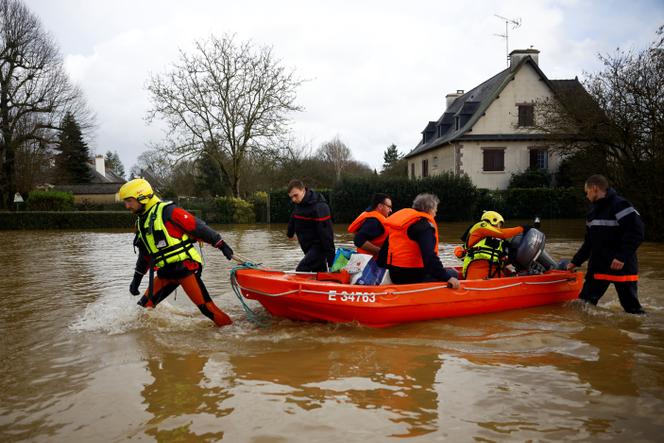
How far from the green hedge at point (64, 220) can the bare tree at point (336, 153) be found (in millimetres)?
35135

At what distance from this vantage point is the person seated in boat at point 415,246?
597 centimetres

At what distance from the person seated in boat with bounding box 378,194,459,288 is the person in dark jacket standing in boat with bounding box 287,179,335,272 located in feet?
3.18

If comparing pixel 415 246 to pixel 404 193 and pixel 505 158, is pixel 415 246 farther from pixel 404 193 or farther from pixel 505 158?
pixel 505 158

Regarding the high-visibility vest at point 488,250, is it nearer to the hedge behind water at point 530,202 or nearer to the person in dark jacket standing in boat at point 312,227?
the person in dark jacket standing in boat at point 312,227

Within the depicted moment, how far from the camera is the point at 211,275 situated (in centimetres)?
1079

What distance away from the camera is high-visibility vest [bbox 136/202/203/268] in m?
5.65

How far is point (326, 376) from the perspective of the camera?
4.80 meters

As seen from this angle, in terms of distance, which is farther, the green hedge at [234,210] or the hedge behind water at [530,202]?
the green hedge at [234,210]

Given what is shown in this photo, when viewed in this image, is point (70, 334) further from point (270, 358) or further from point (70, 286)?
point (70, 286)

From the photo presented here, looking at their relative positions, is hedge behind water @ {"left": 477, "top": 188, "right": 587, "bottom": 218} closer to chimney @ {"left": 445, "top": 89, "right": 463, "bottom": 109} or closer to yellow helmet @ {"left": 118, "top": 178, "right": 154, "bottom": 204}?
chimney @ {"left": 445, "top": 89, "right": 463, "bottom": 109}

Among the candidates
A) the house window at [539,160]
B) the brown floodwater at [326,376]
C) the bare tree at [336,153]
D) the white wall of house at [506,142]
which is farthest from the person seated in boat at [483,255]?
the bare tree at [336,153]

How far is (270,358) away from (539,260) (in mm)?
4567

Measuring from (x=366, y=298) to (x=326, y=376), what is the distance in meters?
1.39

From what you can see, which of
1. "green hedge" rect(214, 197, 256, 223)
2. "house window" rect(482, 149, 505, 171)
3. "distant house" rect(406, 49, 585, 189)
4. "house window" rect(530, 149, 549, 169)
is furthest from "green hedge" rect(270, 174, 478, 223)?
"house window" rect(530, 149, 549, 169)
